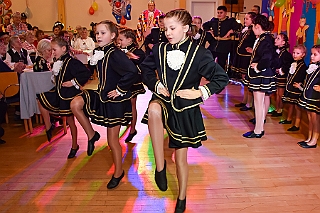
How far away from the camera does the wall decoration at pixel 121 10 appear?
10.9 meters

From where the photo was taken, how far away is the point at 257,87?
4238 millimetres

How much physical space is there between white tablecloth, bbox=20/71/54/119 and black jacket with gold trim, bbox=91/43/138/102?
1974 millimetres

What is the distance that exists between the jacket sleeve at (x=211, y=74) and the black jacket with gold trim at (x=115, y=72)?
73cm

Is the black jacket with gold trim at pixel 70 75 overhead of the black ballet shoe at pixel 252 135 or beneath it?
overhead

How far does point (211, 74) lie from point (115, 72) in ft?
3.07

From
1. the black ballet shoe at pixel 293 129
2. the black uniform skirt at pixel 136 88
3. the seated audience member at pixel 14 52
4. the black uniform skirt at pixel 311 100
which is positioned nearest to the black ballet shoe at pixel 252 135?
the black ballet shoe at pixel 293 129

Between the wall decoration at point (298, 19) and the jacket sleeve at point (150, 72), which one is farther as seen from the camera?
the wall decoration at point (298, 19)

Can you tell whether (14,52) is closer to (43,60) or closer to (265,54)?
(43,60)

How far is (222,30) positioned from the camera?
6898 millimetres

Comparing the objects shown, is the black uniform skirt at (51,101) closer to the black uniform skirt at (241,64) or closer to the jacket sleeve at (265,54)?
the jacket sleeve at (265,54)

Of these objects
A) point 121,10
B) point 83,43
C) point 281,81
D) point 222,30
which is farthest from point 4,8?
point 281,81

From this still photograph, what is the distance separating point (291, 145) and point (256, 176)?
1.08 meters

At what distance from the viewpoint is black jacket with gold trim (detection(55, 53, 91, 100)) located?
3443 millimetres

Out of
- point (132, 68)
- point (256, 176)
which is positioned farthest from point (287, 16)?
point (132, 68)
